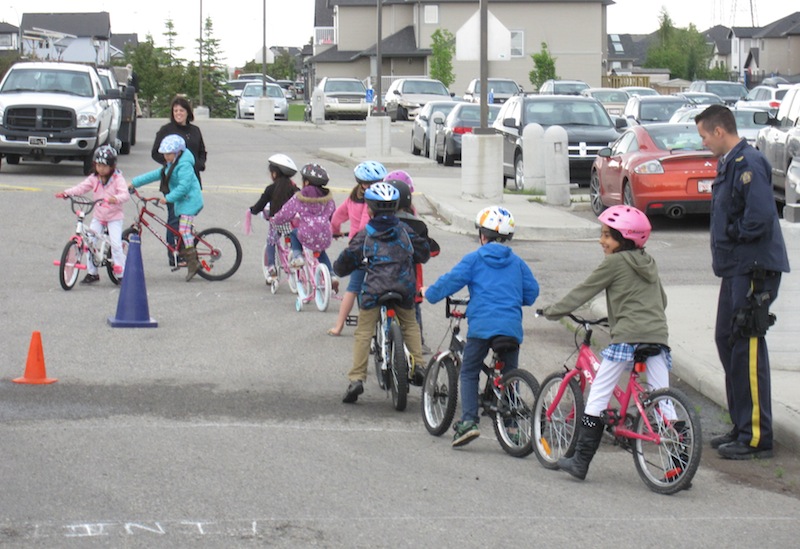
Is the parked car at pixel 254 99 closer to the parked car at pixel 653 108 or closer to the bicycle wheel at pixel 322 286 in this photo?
the parked car at pixel 653 108

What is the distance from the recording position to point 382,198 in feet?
27.8

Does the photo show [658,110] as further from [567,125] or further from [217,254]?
[217,254]

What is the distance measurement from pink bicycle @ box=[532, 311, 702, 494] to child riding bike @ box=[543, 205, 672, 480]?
2.5 inches

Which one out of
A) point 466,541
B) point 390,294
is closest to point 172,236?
point 390,294

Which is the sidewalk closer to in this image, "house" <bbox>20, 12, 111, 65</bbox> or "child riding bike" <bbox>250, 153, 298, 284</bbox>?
"child riding bike" <bbox>250, 153, 298, 284</bbox>

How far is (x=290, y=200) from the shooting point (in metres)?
12.0

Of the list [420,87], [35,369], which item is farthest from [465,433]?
[420,87]

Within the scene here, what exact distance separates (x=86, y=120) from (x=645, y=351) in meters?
18.4

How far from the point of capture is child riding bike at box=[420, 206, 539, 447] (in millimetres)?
7492

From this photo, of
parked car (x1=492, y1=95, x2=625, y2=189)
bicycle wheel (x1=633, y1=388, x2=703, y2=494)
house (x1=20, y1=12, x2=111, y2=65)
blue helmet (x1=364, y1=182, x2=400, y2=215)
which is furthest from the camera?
house (x1=20, y1=12, x2=111, y2=65)

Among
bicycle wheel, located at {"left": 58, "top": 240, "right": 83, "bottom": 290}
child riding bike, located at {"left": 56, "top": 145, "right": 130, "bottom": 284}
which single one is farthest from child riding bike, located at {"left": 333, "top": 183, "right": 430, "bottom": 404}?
bicycle wheel, located at {"left": 58, "top": 240, "right": 83, "bottom": 290}

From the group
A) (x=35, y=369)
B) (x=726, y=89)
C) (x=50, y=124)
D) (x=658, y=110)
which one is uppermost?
(x=726, y=89)

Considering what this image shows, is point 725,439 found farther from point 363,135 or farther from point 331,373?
point 363,135

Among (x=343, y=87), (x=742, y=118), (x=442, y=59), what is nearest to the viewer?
(x=742, y=118)
